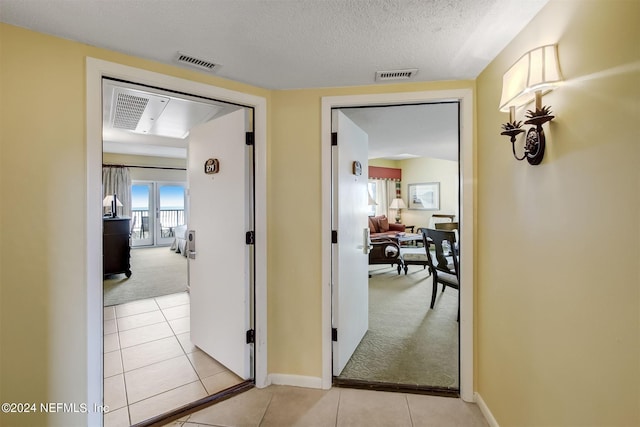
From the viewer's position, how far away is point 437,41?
1.41 meters

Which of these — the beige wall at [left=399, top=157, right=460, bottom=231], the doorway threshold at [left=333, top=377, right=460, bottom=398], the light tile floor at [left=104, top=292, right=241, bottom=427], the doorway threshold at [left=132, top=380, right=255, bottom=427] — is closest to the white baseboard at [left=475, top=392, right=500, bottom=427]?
the doorway threshold at [left=333, top=377, right=460, bottom=398]

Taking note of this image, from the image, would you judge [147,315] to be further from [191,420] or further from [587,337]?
[587,337]

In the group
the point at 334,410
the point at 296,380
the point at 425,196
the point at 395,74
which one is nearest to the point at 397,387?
the point at 334,410

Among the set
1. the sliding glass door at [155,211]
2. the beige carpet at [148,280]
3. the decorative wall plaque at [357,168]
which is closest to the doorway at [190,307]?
the beige carpet at [148,280]

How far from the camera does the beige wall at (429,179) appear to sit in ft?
25.5

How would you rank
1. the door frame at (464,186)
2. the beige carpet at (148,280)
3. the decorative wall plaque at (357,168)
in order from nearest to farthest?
the door frame at (464,186) < the decorative wall plaque at (357,168) < the beige carpet at (148,280)

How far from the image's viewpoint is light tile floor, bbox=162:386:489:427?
5.59 ft

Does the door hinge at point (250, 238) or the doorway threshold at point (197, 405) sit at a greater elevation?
A: the door hinge at point (250, 238)

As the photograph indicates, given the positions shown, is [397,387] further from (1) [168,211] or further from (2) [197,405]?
(1) [168,211]

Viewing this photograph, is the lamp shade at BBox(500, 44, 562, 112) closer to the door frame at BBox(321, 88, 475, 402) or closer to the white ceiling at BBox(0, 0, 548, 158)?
the white ceiling at BBox(0, 0, 548, 158)

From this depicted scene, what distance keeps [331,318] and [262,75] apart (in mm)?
1739

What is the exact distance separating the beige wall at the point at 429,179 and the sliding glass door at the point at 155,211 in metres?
6.85

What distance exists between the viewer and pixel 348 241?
226 centimetres

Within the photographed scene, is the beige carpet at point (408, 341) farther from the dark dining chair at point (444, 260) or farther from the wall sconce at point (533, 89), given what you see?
the wall sconce at point (533, 89)
